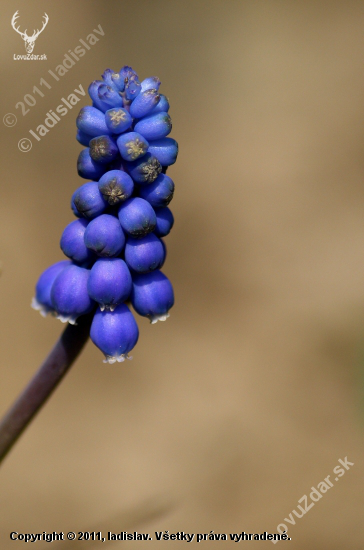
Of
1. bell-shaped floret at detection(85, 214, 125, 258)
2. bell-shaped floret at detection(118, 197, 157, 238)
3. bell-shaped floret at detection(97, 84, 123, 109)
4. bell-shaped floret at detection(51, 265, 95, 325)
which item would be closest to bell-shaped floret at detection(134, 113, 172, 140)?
bell-shaped floret at detection(97, 84, 123, 109)

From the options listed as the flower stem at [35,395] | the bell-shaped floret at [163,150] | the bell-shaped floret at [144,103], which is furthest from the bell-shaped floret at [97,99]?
the flower stem at [35,395]

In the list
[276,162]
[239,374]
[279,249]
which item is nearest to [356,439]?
[239,374]

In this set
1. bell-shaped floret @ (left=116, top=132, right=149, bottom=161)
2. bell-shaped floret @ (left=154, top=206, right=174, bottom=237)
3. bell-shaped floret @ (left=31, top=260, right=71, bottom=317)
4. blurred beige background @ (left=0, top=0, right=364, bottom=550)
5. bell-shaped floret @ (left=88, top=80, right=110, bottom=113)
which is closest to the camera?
bell-shaped floret @ (left=116, top=132, right=149, bottom=161)

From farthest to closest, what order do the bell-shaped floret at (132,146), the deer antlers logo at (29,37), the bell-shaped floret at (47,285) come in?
the deer antlers logo at (29,37) < the bell-shaped floret at (47,285) < the bell-shaped floret at (132,146)

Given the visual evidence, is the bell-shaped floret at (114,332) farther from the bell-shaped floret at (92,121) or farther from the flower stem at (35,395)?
the bell-shaped floret at (92,121)

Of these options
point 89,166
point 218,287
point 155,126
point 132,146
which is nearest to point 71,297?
point 89,166

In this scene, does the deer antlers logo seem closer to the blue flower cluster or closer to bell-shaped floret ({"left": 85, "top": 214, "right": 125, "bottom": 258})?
the blue flower cluster
